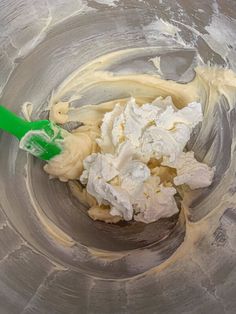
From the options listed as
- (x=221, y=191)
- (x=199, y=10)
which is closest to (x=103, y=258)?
(x=221, y=191)

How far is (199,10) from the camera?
3.86 ft

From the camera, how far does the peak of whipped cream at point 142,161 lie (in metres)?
1.16

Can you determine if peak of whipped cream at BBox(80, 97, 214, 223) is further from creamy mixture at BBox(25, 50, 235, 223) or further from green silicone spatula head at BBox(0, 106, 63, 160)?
green silicone spatula head at BBox(0, 106, 63, 160)

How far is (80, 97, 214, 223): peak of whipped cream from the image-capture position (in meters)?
1.16

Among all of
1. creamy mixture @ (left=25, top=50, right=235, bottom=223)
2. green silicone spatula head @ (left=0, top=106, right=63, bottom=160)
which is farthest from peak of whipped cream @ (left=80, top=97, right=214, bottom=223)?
green silicone spatula head @ (left=0, top=106, right=63, bottom=160)

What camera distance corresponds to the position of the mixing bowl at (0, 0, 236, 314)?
1.02m

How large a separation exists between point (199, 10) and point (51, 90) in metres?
0.46

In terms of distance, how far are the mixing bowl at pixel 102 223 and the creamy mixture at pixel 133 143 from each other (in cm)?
3

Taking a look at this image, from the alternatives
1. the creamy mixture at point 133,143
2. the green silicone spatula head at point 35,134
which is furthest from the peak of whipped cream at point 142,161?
the green silicone spatula head at point 35,134

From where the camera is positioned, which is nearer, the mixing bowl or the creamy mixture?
the mixing bowl

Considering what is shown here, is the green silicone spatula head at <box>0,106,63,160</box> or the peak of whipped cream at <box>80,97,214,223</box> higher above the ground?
the green silicone spatula head at <box>0,106,63,160</box>

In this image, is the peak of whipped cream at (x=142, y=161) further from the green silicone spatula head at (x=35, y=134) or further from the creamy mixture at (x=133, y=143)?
the green silicone spatula head at (x=35, y=134)

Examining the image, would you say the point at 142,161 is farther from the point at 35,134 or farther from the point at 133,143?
the point at 35,134

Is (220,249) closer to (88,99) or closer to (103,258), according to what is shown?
(103,258)
